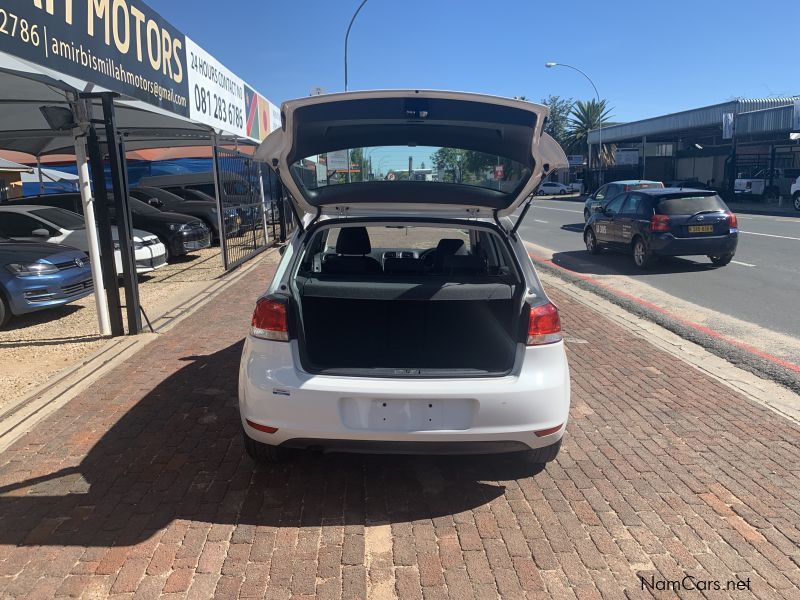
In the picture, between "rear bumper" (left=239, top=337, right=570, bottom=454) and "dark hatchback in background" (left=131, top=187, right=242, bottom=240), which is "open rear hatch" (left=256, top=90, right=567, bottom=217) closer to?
"rear bumper" (left=239, top=337, right=570, bottom=454)

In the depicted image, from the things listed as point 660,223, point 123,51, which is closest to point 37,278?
point 123,51

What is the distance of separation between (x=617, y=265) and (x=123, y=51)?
9950 millimetres

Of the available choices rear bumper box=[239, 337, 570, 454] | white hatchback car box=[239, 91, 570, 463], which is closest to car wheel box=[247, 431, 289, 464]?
white hatchback car box=[239, 91, 570, 463]

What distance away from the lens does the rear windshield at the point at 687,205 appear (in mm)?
11438

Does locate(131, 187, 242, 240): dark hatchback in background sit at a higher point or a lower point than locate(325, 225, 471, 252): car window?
higher

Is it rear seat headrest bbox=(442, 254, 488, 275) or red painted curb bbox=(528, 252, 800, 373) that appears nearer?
rear seat headrest bbox=(442, 254, 488, 275)

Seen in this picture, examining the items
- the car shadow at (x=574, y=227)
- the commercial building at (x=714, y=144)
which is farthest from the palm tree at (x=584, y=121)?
the car shadow at (x=574, y=227)

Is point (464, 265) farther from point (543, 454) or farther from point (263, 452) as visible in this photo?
point (263, 452)

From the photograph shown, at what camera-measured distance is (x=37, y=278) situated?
7.06 m

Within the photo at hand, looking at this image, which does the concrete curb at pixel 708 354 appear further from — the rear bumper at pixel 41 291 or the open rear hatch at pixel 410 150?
the rear bumper at pixel 41 291

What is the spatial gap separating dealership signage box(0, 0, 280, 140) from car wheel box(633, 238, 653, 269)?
28.5 feet

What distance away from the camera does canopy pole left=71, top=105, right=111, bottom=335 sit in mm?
6109

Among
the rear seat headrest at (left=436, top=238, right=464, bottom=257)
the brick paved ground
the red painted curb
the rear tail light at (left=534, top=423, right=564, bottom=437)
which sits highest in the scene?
the rear seat headrest at (left=436, top=238, right=464, bottom=257)

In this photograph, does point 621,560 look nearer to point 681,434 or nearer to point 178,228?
point 681,434
